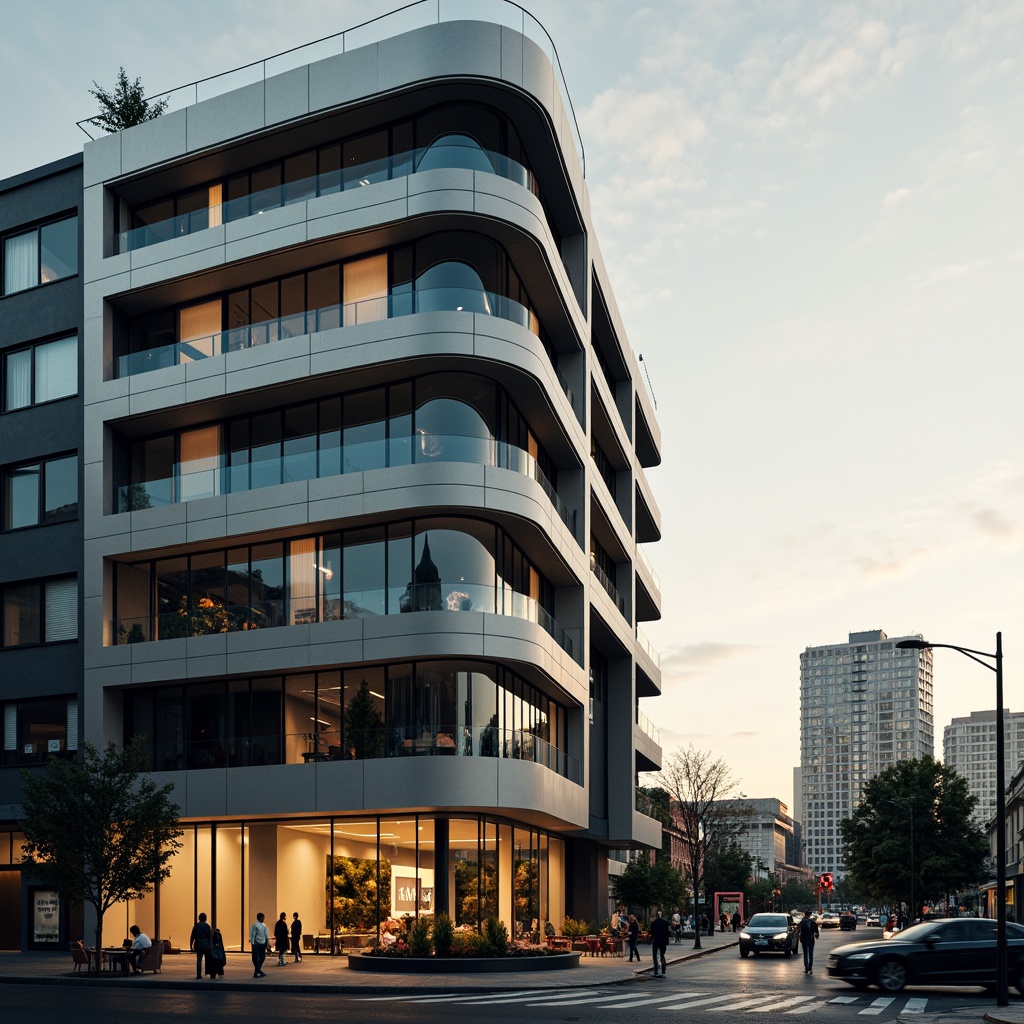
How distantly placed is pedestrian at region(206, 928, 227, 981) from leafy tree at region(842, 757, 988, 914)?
64.5 metres

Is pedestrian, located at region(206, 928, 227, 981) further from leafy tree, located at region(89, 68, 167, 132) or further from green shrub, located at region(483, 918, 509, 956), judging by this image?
leafy tree, located at region(89, 68, 167, 132)

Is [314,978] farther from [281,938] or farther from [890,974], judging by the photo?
[890,974]

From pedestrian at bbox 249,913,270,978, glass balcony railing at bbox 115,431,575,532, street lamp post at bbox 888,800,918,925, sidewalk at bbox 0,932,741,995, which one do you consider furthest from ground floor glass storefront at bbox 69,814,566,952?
street lamp post at bbox 888,800,918,925

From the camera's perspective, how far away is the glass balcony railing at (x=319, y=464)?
116 feet

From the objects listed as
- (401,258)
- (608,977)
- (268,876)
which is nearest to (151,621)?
(268,876)

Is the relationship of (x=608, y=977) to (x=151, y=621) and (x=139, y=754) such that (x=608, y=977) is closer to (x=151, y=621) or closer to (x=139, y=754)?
(x=139, y=754)

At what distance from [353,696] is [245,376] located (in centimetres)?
1026

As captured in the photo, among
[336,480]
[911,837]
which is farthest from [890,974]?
[911,837]

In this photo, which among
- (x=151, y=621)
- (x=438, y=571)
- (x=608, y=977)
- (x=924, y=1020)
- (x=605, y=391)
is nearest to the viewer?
(x=924, y=1020)

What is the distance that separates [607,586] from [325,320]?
20264mm

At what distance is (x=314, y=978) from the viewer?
2845cm

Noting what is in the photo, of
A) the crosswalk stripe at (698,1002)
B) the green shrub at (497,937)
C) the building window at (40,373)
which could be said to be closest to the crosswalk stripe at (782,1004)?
the crosswalk stripe at (698,1002)

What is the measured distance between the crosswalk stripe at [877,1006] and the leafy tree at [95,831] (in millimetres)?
17717

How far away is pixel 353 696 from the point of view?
118ft
